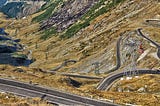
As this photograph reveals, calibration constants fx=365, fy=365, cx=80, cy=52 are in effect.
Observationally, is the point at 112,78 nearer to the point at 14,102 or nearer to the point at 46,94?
the point at 46,94

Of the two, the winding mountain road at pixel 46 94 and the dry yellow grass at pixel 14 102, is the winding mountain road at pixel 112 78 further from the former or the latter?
the dry yellow grass at pixel 14 102

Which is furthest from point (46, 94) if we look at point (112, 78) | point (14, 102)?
point (112, 78)

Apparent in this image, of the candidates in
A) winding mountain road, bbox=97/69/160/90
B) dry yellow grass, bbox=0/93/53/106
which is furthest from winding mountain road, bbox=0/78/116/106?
winding mountain road, bbox=97/69/160/90

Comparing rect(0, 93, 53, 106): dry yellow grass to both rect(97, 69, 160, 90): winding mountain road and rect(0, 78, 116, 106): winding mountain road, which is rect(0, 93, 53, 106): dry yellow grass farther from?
rect(97, 69, 160, 90): winding mountain road

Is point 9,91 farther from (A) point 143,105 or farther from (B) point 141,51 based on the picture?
(B) point 141,51

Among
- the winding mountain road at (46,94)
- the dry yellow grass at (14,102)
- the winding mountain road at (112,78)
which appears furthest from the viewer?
the winding mountain road at (112,78)

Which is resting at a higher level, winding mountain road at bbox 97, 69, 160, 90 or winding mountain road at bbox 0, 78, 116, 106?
winding mountain road at bbox 97, 69, 160, 90

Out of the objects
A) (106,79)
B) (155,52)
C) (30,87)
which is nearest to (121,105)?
(30,87)

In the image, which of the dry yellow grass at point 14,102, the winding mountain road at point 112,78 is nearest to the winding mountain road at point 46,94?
the dry yellow grass at point 14,102

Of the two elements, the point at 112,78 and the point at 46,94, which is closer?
the point at 46,94

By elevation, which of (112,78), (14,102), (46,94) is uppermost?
(112,78)
